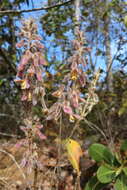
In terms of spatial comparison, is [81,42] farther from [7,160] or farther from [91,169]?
[7,160]

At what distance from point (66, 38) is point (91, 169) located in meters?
1.55

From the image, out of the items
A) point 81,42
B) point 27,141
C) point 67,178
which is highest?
point 81,42

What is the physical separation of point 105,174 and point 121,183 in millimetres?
100

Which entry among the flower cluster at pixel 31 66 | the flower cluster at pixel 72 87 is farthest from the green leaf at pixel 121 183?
the flower cluster at pixel 31 66

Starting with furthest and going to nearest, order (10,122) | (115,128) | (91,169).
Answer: (10,122)
(115,128)
(91,169)

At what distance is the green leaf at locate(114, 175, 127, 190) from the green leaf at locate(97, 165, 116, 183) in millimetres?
43

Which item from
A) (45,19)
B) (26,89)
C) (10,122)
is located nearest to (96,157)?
(26,89)

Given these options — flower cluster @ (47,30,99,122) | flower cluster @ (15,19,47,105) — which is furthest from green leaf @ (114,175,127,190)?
flower cluster @ (15,19,47,105)

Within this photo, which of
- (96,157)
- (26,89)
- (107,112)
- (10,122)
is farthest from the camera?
(10,122)

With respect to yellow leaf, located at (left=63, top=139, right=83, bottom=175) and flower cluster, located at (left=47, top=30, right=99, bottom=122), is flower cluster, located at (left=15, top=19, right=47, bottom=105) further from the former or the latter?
yellow leaf, located at (left=63, top=139, right=83, bottom=175)

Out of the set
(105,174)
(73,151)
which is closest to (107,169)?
(105,174)

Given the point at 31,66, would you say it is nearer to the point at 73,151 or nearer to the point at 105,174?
the point at 73,151

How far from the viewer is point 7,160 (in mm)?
2746

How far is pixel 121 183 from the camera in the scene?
51.1 inches
